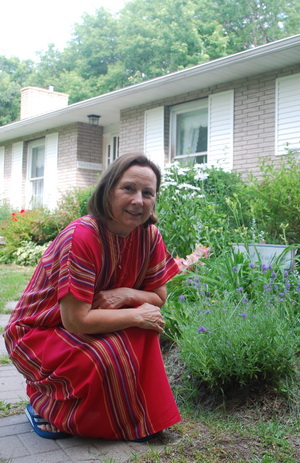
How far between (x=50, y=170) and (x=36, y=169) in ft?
4.51

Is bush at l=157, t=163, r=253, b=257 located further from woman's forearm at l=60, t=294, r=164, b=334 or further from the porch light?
the porch light

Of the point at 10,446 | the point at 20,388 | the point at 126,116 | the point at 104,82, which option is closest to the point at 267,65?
the point at 126,116

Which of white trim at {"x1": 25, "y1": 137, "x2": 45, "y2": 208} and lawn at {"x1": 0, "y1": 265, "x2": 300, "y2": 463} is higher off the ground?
white trim at {"x1": 25, "y1": 137, "x2": 45, "y2": 208}

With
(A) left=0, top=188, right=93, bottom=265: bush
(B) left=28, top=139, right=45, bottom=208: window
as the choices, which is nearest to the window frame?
(B) left=28, top=139, right=45, bottom=208: window

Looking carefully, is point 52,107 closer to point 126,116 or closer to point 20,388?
point 126,116

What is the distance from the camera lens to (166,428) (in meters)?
2.60

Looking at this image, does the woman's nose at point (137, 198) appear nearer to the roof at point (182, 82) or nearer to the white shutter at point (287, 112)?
the roof at point (182, 82)

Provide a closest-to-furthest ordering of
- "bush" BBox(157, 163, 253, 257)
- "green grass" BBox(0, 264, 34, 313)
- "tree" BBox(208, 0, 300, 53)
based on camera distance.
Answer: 1. "bush" BBox(157, 163, 253, 257)
2. "green grass" BBox(0, 264, 34, 313)
3. "tree" BBox(208, 0, 300, 53)

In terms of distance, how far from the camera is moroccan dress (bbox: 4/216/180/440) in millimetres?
2400

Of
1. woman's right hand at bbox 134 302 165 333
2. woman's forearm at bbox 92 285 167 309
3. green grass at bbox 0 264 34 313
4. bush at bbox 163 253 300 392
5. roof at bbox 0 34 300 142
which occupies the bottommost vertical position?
green grass at bbox 0 264 34 313

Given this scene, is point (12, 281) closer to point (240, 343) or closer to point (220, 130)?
point (220, 130)

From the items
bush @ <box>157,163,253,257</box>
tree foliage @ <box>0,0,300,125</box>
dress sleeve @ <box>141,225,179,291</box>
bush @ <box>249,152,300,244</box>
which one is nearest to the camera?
dress sleeve @ <box>141,225,179,291</box>

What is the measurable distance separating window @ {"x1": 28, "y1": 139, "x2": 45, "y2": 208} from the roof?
1.25m

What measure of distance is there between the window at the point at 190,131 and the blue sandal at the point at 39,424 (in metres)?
8.34
